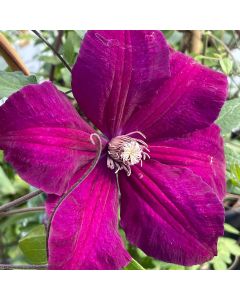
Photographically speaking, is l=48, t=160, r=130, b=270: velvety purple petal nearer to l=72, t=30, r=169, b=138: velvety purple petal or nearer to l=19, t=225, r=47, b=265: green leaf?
l=72, t=30, r=169, b=138: velvety purple petal

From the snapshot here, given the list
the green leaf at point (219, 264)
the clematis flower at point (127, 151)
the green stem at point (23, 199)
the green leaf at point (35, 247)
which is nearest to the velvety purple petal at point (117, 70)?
the clematis flower at point (127, 151)

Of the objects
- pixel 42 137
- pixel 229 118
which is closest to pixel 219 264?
pixel 229 118

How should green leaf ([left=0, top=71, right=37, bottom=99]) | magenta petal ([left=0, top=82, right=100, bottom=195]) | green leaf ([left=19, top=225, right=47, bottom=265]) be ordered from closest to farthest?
magenta petal ([left=0, top=82, right=100, bottom=195]) < green leaf ([left=0, top=71, right=37, bottom=99]) < green leaf ([left=19, top=225, right=47, bottom=265])

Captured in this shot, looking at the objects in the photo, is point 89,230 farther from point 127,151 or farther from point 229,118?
point 229,118

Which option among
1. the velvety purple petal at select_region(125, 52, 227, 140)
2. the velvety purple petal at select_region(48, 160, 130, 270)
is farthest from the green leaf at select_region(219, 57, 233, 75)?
the velvety purple petal at select_region(48, 160, 130, 270)

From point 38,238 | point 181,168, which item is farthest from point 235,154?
point 38,238
